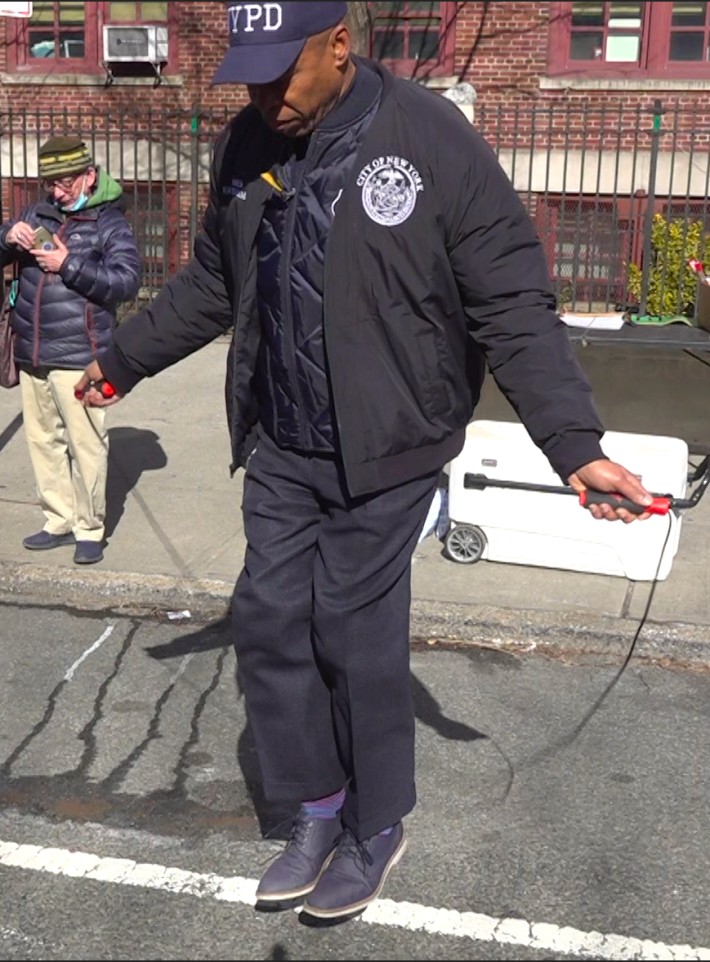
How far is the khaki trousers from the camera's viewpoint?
606 cm

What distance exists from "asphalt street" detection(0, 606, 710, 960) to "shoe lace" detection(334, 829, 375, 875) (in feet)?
0.38

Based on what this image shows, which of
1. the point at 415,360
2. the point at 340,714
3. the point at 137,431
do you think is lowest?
the point at 137,431

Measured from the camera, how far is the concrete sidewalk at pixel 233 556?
18.0 feet

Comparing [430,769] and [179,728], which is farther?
[179,728]

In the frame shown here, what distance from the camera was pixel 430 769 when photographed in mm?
4211

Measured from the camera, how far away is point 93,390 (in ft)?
12.1

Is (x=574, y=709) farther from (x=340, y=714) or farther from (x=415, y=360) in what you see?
A: (x=415, y=360)

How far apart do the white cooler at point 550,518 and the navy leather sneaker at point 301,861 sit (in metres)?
2.68

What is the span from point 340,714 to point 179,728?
126cm

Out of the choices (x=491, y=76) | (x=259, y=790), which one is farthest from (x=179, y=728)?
(x=491, y=76)

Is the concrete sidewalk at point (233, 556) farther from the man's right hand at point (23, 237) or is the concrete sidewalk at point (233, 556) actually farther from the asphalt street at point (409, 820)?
the man's right hand at point (23, 237)

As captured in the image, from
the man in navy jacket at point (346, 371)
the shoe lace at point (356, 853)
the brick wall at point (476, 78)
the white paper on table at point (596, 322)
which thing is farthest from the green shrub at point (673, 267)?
the shoe lace at point (356, 853)

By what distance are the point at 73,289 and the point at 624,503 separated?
11.5ft

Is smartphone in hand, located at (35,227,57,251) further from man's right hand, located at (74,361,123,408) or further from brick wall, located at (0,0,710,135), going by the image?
brick wall, located at (0,0,710,135)
